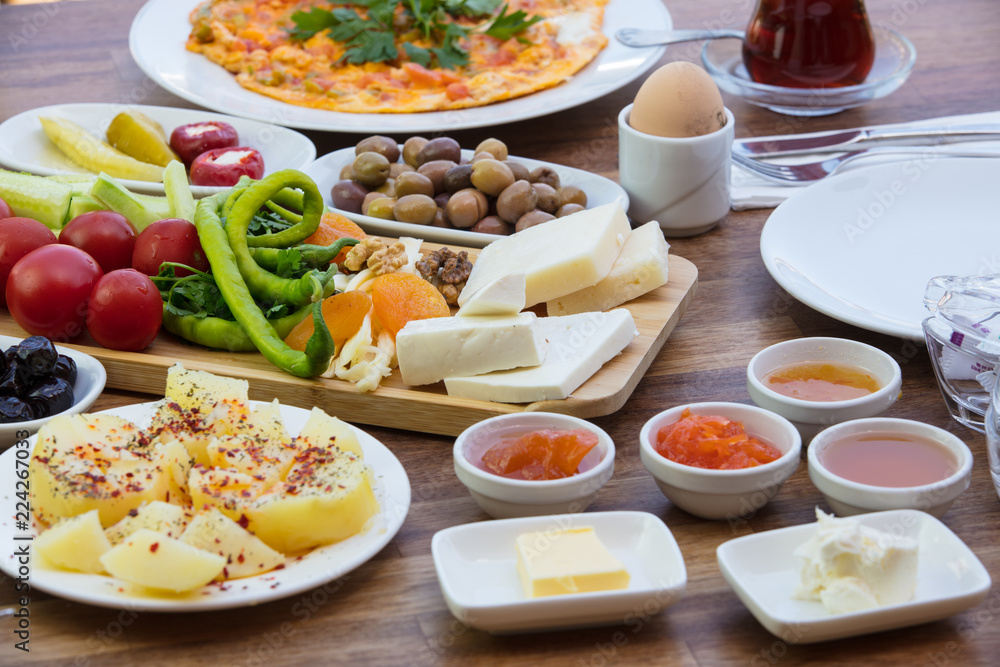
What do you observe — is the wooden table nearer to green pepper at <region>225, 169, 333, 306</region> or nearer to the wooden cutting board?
the wooden cutting board

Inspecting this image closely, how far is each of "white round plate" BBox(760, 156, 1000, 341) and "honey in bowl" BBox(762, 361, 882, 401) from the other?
0.16m

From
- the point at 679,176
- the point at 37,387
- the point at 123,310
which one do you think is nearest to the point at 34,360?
the point at 37,387

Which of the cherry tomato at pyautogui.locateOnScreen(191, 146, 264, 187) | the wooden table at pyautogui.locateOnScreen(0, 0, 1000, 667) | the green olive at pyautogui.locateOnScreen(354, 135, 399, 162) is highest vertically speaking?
the green olive at pyautogui.locateOnScreen(354, 135, 399, 162)

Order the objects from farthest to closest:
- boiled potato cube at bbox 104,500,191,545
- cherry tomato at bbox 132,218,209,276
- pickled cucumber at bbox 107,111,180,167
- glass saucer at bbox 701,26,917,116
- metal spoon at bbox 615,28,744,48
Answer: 1. metal spoon at bbox 615,28,744,48
2. glass saucer at bbox 701,26,917,116
3. pickled cucumber at bbox 107,111,180,167
4. cherry tomato at bbox 132,218,209,276
5. boiled potato cube at bbox 104,500,191,545

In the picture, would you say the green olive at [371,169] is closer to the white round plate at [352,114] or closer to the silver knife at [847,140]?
the white round plate at [352,114]

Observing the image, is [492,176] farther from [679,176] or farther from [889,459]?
[889,459]

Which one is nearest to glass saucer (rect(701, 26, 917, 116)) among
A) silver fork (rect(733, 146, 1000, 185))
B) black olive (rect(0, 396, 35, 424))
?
silver fork (rect(733, 146, 1000, 185))

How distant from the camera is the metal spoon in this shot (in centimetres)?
298

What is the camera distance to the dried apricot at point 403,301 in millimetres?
1842

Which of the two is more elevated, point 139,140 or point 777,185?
point 139,140

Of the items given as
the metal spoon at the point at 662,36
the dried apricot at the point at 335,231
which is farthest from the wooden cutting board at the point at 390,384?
the metal spoon at the point at 662,36

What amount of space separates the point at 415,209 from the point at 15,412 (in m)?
0.99

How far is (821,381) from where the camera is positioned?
5.35 ft

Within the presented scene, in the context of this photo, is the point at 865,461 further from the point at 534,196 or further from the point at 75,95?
the point at 75,95
